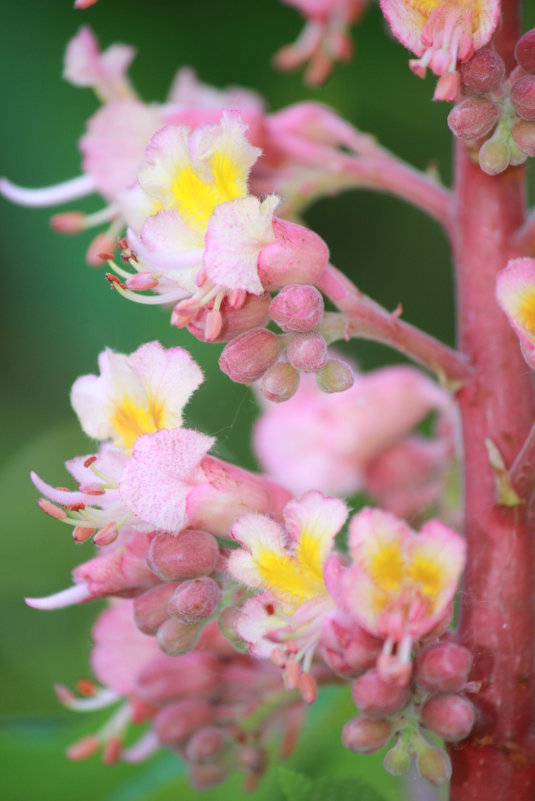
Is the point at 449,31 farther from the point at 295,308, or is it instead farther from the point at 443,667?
the point at 443,667

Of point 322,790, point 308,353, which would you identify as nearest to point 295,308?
point 308,353

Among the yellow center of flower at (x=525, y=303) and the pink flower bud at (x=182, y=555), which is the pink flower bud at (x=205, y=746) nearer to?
the pink flower bud at (x=182, y=555)

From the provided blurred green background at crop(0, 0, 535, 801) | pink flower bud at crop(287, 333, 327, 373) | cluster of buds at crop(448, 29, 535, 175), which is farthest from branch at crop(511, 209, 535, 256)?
blurred green background at crop(0, 0, 535, 801)

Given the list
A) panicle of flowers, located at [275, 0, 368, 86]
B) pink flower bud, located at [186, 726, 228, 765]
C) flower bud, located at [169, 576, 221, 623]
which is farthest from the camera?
panicle of flowers, located at [275, 0, 368, 86]

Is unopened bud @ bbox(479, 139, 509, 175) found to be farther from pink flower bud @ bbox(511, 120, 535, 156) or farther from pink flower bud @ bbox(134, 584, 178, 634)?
pink flower bud @ bbox(134, 584, 178, 634)

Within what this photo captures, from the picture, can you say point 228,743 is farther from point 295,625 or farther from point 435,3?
point 435,3

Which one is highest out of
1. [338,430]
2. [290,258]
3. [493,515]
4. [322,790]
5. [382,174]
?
[290,258]
